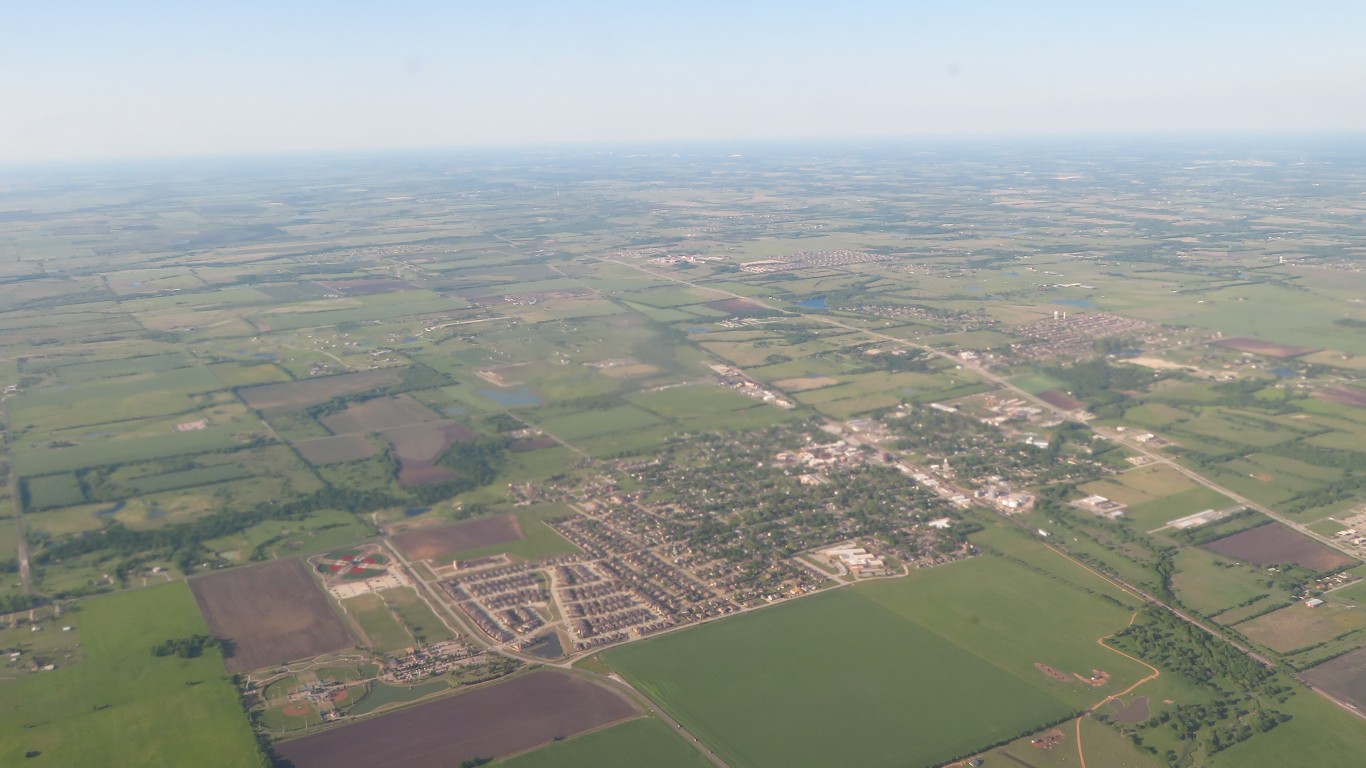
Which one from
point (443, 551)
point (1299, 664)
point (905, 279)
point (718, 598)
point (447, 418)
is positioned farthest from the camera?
point (905, 279)

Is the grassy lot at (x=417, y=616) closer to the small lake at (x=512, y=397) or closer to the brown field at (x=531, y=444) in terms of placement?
the brown field at (x=531, y=444)

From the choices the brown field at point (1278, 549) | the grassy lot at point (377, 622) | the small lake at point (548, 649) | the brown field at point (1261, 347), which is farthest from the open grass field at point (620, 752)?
the brown field at point (1261, 347)

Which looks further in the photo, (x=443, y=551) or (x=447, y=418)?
(x=447, y=418)

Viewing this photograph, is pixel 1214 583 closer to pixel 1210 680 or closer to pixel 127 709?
pixel 1210 680

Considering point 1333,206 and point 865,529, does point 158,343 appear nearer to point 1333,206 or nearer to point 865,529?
point 865,529

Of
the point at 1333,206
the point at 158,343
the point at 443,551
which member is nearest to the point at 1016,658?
the point at 443,551

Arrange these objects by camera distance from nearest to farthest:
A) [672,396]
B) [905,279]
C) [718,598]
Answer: [718,598], [672,396], [905,279]
